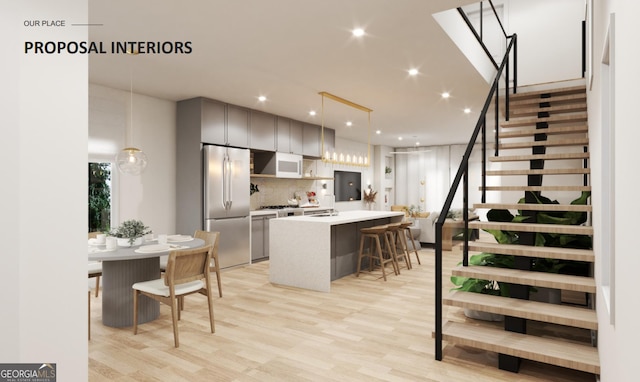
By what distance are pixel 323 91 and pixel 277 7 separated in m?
2.65

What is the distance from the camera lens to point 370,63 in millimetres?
4531

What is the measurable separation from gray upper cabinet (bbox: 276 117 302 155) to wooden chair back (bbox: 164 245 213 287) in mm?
4285

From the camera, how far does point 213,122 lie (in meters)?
6.20

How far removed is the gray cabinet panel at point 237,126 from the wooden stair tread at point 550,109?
4.26m

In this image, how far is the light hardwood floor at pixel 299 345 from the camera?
8.97ft

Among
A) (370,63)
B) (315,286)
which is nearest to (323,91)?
(370,63)

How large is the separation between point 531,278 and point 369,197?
873 cm

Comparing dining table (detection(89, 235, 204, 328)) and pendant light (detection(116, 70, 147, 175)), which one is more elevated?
pendant light (detection(116, 70, 147, 175))

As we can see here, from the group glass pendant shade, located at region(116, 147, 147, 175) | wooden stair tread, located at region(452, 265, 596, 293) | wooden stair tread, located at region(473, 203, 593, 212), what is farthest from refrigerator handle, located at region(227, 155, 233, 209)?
wooden stair tread, located at region(452, 265, 596, 293)

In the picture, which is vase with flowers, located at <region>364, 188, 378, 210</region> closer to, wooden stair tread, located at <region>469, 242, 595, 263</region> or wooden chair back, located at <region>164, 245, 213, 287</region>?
wooden stair tread, located at <region>469, 242, 595, 263</region>

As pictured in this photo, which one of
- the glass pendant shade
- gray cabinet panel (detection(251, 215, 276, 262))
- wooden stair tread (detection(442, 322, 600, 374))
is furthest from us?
gray cabinet panel (detection(251, 215, 276, 262))

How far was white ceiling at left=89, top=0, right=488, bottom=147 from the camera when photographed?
3.22m

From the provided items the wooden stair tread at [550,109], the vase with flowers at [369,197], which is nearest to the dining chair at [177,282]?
the wooden stair tread at [550,109]

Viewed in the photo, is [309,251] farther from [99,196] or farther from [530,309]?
[99,196]
